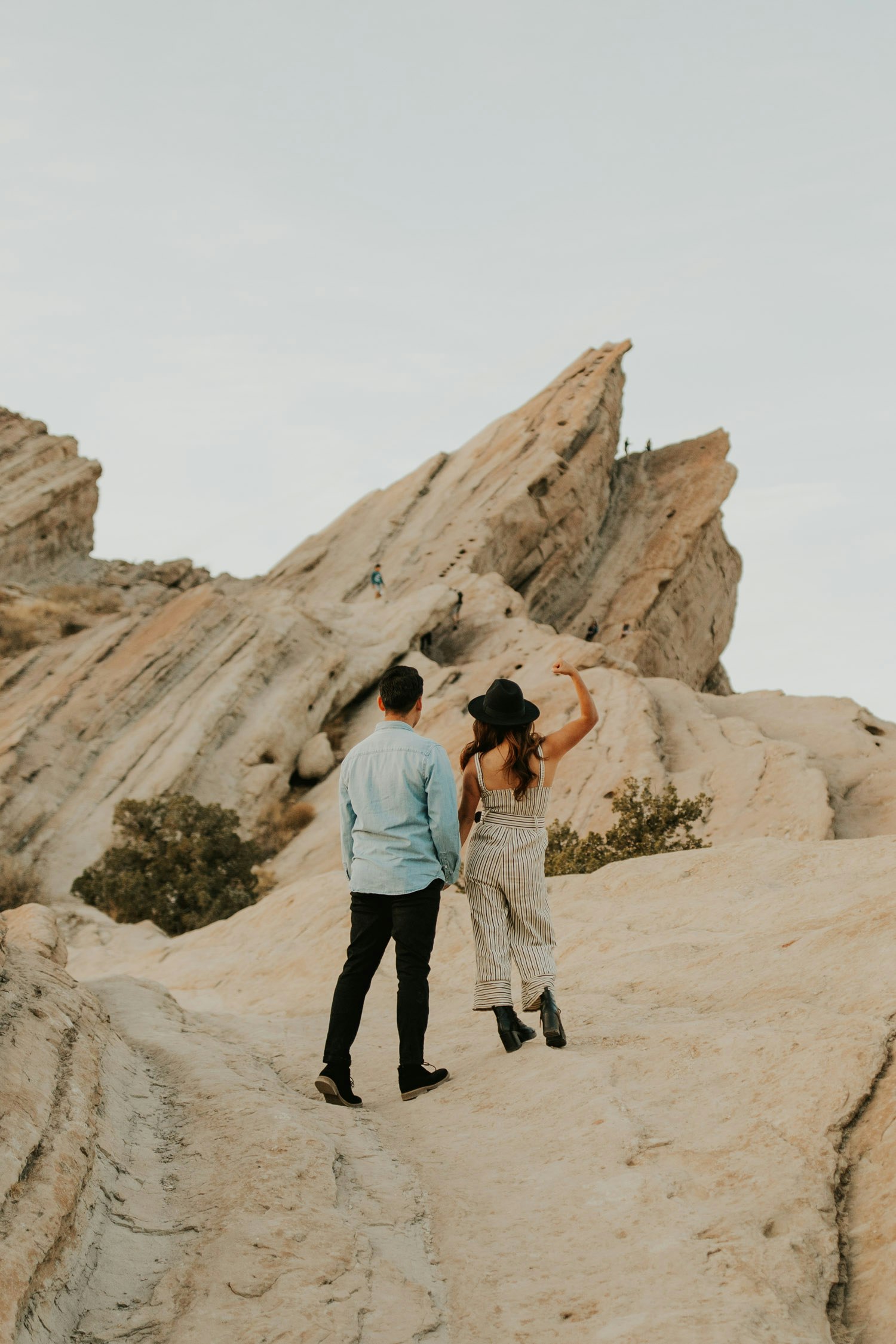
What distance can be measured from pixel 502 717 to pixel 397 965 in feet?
4.44

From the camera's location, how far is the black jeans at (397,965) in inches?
214

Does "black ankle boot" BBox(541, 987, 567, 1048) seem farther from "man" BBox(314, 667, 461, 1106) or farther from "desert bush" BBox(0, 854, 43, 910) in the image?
"desert bush" BBox(0, 854, 43, 910)

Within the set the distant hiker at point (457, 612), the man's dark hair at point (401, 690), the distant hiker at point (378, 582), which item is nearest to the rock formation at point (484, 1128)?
the man's dark hair at point (401, 690)

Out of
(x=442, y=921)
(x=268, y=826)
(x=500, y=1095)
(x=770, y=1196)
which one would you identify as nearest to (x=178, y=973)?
(x=442, y=921)

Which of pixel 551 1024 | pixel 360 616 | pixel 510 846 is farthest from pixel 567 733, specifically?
pixel 360 616

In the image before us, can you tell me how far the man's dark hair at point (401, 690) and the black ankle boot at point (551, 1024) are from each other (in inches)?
63.0

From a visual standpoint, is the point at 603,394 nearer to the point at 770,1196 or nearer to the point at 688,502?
the point at 688,502

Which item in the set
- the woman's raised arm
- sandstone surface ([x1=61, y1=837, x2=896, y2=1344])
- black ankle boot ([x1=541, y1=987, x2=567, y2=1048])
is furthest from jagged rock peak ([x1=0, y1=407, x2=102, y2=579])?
black ankle boot ([x1=541, y1=987, x2=567, y2=1048])

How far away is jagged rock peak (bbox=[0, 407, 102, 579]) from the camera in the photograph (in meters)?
40.3

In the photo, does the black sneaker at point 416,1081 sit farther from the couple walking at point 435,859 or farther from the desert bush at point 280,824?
the desert bush at point 280,824

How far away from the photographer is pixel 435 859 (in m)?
5.61

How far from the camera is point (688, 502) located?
4734cm

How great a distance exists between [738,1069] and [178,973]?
27.2 ft

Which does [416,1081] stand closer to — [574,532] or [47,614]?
[47,614]
